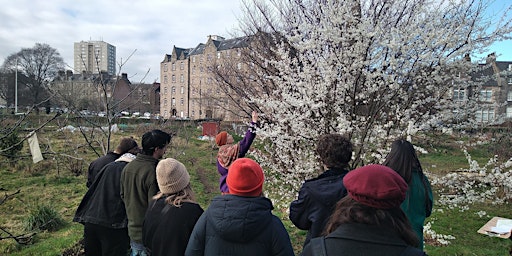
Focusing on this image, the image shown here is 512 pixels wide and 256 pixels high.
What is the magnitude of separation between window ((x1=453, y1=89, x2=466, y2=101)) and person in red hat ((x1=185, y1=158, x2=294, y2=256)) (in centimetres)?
420

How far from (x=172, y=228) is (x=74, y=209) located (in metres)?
6.35

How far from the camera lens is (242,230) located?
2045 millimetres

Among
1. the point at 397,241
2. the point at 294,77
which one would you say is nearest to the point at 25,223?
the point at 294,77

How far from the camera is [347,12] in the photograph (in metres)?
4.84

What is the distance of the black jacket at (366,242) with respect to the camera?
4.76 feet

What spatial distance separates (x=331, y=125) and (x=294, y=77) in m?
1.12

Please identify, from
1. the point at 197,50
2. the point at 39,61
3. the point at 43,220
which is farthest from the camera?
the point at 197,50

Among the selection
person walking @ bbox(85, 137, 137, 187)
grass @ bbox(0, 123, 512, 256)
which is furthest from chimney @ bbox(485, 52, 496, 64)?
person walking @ bbox(85, 137, 137, 187)

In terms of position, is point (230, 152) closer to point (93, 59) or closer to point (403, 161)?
point (403, 161)

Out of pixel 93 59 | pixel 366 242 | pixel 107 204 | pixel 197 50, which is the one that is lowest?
pixel 107 204

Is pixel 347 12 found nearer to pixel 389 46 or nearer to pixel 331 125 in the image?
pixel 389 46

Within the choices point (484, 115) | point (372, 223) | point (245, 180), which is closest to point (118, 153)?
point (245, 180)

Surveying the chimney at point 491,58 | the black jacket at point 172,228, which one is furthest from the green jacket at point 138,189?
the chimney at point 491,58

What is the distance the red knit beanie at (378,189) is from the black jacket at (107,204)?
2.60 metres
